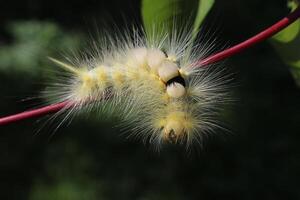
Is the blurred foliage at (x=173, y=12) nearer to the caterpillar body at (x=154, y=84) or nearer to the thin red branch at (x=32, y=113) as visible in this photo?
the caterpillar body at (x=154, y=84)

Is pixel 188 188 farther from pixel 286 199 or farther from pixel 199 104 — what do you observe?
pixel 199 104

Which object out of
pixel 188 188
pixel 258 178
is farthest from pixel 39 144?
pixel 258 178

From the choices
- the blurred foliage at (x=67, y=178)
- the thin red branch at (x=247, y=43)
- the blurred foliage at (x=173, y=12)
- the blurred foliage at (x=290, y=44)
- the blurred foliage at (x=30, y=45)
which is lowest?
the thin red branch at (x=247, y=43)

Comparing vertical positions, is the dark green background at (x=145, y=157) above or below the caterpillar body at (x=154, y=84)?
above

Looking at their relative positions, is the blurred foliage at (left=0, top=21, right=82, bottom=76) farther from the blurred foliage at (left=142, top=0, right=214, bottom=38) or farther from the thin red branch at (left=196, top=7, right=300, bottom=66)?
the thin red branch at (left=196, top=7, right=300, bottom=66)

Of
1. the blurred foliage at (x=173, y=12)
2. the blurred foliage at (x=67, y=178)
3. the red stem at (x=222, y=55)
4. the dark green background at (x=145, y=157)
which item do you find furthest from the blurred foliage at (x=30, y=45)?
the red stem at (x=222, y=55)

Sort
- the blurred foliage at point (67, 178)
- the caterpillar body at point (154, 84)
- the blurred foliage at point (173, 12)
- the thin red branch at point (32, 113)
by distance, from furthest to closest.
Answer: the blurred foliage at point (67, 178), the caterpillar body at point (154, 84), the blurred foliage at point (173, 12), the thin red branch at point (32, 113)

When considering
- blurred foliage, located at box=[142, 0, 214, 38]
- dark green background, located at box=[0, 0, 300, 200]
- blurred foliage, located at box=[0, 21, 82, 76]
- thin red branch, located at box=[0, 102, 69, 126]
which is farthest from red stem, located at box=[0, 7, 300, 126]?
dark green background, located at box=[0, 0, 300, 200]
